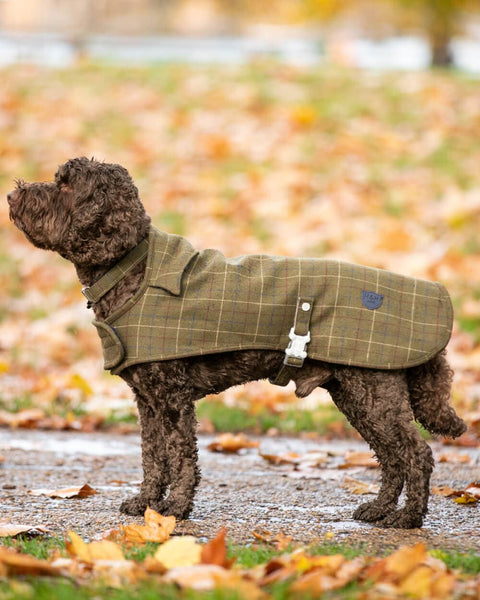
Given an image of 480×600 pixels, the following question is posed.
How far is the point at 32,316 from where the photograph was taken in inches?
441

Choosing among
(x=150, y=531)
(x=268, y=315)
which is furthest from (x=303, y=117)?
(x=150, y=531)

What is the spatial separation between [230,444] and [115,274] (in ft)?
8.03

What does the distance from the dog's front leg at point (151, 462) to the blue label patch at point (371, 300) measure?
1256 mm

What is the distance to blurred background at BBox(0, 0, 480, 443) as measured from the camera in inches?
342

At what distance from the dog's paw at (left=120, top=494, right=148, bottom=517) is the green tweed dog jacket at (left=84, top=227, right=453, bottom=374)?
727 mm

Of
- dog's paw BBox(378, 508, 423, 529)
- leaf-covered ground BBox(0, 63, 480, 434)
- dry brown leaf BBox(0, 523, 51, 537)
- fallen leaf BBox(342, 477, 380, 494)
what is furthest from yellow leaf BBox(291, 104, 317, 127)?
dry brown leaf BBox(0, 523, 51, 537)

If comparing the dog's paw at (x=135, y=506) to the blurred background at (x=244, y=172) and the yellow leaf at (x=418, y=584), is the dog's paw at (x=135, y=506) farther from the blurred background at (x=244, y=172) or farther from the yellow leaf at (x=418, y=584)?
the blurred background at (x=244, y=172)

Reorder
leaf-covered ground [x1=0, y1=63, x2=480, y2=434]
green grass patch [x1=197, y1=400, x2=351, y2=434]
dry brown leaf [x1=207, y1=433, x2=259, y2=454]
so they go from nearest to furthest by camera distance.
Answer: dry brown leaf [x1=207, y1=433, x2=259, y2=454]
green grass patch [x1=197, y1=400, x2=351, y2=434]
leaf-covered ground [x1=0, y1=63, x2=480, y2=434]

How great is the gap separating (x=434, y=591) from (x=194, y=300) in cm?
195

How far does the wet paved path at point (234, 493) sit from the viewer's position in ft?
14.0

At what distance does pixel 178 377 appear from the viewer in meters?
4.51

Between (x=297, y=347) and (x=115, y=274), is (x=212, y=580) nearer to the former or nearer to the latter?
(x=297, y=347)

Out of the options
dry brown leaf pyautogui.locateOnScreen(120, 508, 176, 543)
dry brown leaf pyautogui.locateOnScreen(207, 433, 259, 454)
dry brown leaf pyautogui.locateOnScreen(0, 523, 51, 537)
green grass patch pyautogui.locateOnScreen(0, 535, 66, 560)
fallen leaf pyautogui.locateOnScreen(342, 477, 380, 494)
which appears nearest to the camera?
green grass patch pyautogui.locateOnScreen(0, 535, 66, 560)

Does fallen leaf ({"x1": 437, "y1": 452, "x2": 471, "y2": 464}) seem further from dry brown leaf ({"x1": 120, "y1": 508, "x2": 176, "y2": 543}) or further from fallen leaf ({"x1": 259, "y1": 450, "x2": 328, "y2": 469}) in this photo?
dry brown leaf ({"x1": 120, "y1": 508, "x2": 176, "y2": 543})
